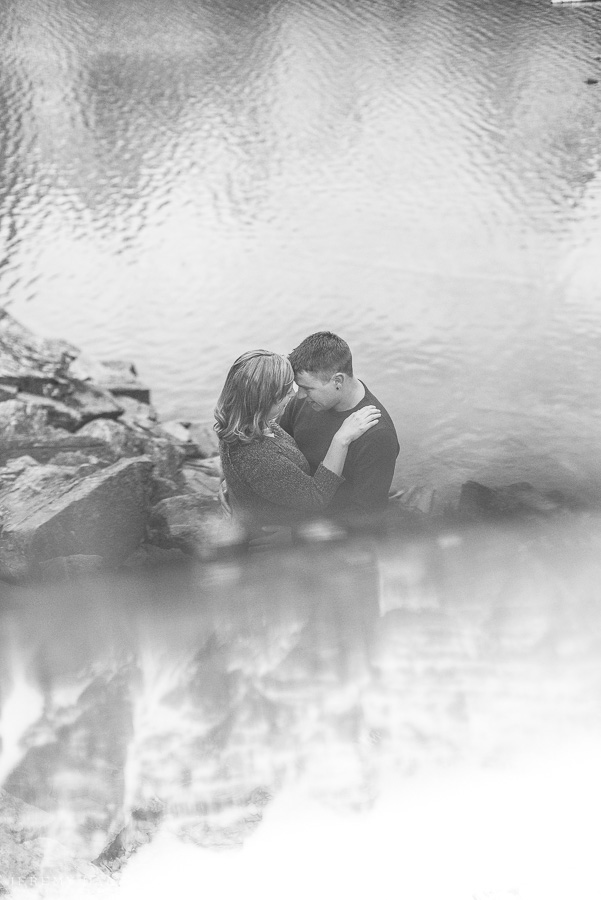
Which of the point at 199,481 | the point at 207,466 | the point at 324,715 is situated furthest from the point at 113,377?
the point at 324,715

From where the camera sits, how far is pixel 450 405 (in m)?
3.44

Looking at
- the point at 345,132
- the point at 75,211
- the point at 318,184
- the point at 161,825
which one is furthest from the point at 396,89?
the point at 161,825

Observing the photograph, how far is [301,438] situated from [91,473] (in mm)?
962

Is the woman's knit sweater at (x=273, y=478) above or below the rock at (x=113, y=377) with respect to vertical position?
above

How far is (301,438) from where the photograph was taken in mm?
2207

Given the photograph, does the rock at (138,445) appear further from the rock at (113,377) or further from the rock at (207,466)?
the rock at (113,377)

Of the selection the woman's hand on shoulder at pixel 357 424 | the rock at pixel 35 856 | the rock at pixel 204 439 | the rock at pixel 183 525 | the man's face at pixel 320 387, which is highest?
the man's face at pixel 320 387

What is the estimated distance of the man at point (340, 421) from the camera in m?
2.01

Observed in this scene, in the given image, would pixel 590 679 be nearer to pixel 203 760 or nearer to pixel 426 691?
pixel 426 691

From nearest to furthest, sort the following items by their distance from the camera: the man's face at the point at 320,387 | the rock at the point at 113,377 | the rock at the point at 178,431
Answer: the man's face at the point at 320,387
the rock at the point at 178,431
the rock at the point at 113,377

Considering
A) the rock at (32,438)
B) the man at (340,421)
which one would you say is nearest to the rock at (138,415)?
the rock at (32,438)

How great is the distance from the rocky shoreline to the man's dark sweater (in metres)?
0.53

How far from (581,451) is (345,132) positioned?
11.0 ft

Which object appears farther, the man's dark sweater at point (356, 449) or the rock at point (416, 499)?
the rock at point (416, 499)
